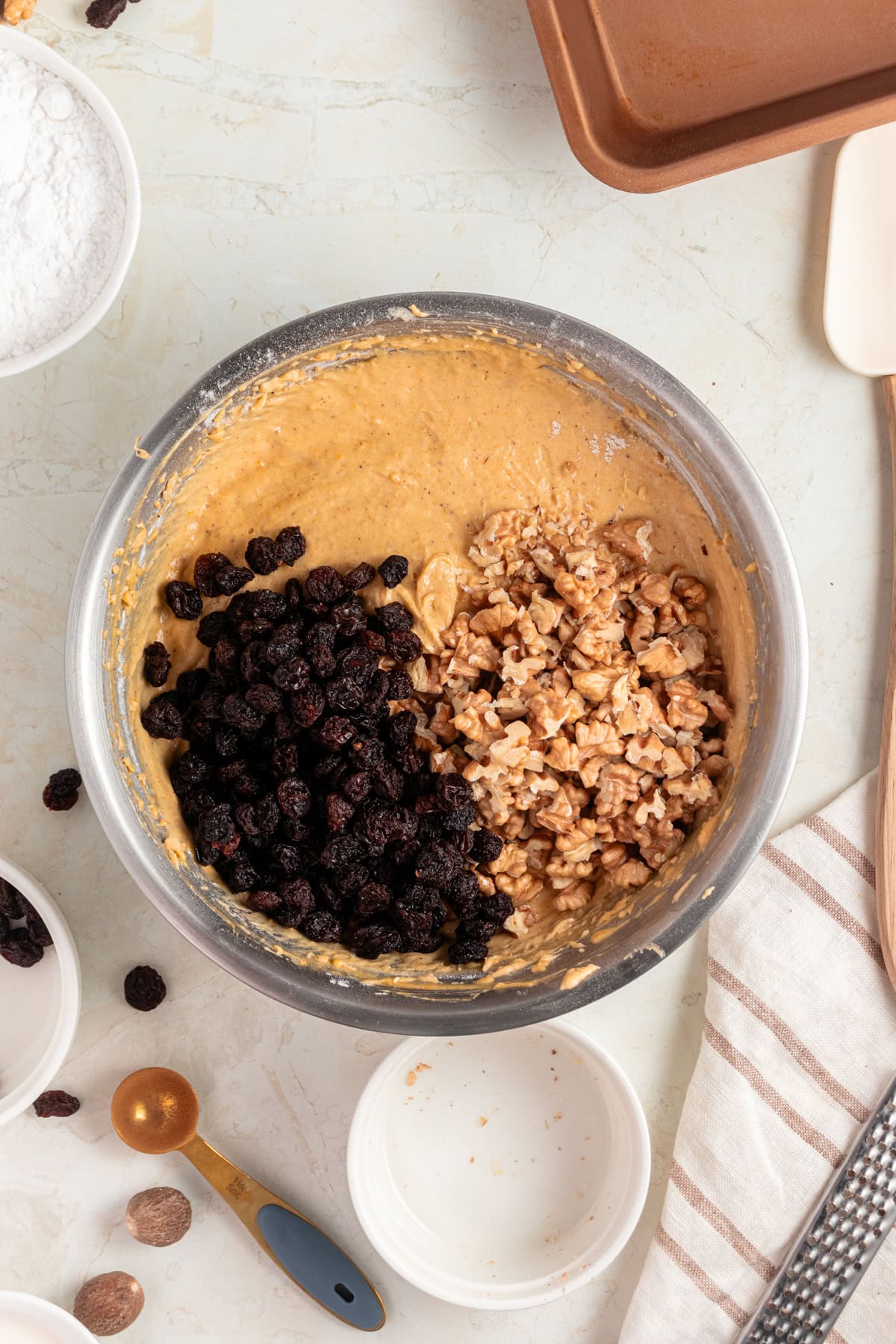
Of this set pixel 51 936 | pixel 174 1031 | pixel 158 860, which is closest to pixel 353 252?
pixel 158 860

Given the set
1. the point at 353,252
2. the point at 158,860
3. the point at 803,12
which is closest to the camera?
the point at 158,860

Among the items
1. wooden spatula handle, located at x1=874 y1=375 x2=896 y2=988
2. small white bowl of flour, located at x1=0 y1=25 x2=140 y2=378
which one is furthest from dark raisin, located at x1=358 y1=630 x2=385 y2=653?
wooden spatula handle, located at x1=874 y1=375 x2=896 y2=988

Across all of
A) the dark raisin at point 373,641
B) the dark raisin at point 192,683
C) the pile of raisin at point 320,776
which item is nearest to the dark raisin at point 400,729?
the pile of raisin at point 320,776

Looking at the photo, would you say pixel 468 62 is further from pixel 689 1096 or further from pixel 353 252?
pixel 689 1096

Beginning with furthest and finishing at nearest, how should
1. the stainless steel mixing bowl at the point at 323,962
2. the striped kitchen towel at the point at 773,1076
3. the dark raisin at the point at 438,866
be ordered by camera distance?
1. the striped kitchen towel at the point at 773,1076
2. the dark raisin at the point at 438,866
3. the stainless steel mixing bowl at the point at 323,962

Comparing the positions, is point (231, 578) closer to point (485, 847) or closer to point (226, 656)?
point (226, 656)

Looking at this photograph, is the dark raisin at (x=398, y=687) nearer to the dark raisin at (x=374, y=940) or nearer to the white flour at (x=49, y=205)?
the dark raisin at (x=374, y=940)
